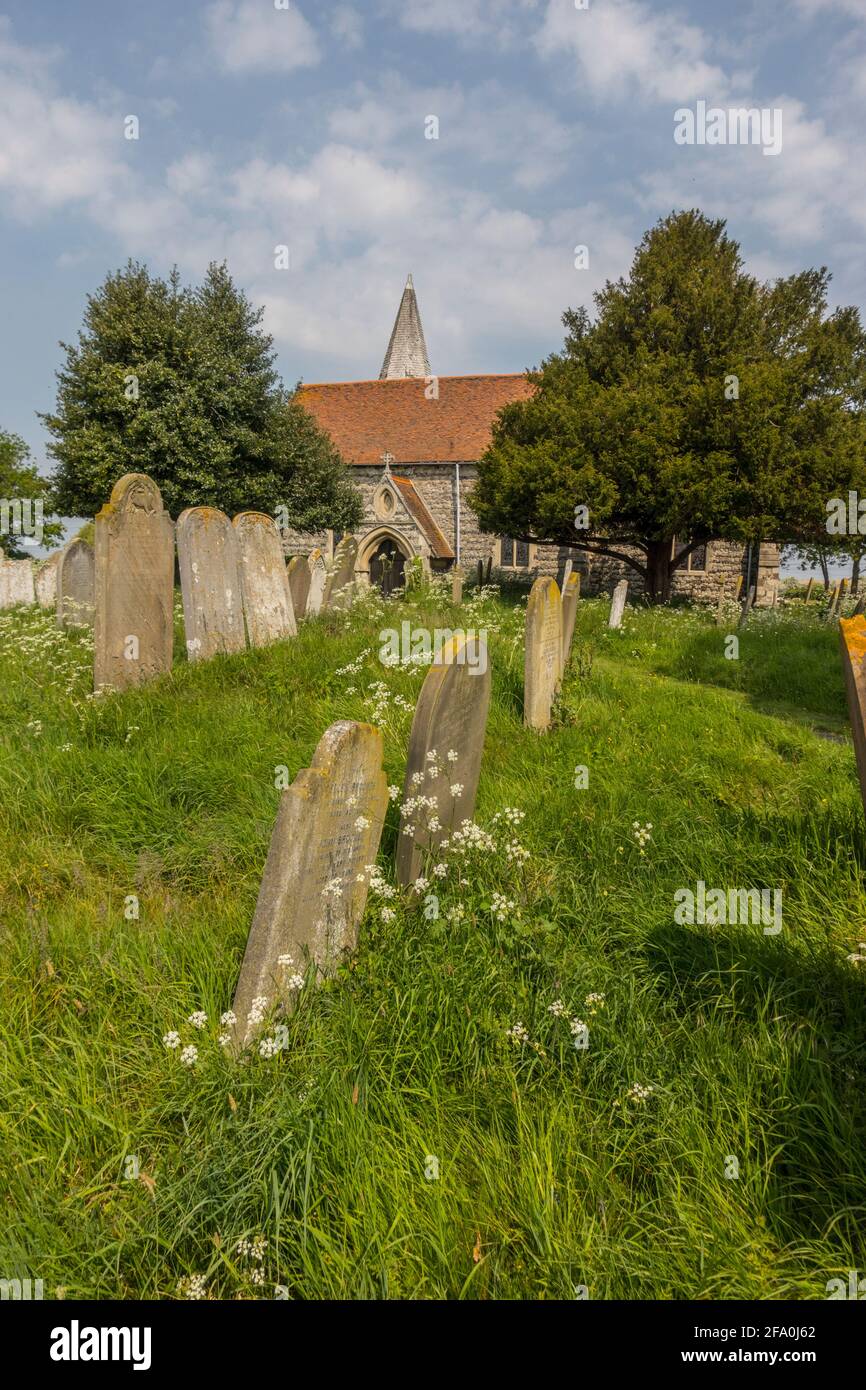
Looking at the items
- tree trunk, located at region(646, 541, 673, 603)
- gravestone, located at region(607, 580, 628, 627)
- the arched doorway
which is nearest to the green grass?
gravestone, located at region(607, 580, 628, 627)

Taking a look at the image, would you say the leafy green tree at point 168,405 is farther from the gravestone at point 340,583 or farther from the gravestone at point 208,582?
the gravestone at point 208,582

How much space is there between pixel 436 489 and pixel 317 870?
25.6 metres

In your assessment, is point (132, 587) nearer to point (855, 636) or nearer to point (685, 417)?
point (855, 636)

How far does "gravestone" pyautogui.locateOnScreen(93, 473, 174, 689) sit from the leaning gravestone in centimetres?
377

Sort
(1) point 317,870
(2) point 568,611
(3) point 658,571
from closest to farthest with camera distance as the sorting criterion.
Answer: (1) point 317,870
(2) point 568,611
(3) point 658,571

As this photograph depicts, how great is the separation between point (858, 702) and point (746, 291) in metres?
20.1

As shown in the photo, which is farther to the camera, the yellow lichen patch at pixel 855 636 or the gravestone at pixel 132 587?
the gravestone at pixel 132 587

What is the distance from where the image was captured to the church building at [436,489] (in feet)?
78.5

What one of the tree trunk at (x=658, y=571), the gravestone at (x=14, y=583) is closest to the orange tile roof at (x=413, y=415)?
the tree trunk at (x=658, y=571)

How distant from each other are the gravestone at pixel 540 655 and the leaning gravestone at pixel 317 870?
3039 millimetres

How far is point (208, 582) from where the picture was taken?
6.80 meters

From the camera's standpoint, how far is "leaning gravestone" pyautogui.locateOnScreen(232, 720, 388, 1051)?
2.56 m

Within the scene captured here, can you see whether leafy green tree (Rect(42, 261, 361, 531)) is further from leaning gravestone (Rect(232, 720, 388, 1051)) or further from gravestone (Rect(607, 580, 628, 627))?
leaning gravestone (Rect(232, 720, 388, 1051))

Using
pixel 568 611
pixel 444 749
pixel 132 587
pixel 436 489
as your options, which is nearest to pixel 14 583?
pixel 132 587
